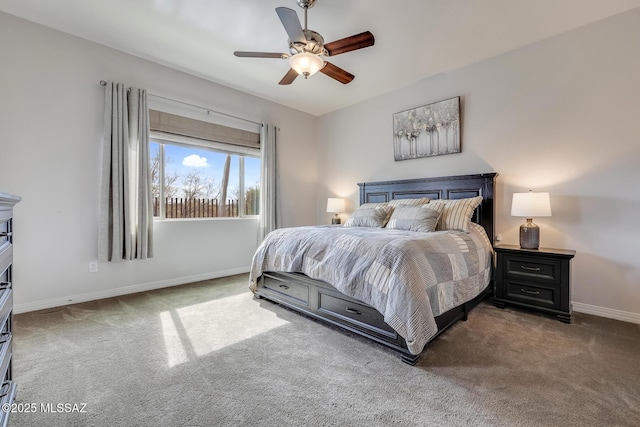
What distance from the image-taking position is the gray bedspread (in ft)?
5.84

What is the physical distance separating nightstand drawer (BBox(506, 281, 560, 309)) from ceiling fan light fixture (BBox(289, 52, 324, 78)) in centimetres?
281

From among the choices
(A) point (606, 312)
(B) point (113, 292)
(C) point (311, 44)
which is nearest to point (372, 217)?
(C) point (311, 44)

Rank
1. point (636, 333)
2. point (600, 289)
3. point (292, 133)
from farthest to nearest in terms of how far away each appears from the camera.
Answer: point (292, 133) → point (600, 289) → point (636, 333)

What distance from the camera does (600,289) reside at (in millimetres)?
2654

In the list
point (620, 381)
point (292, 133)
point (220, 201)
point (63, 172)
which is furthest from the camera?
point (292, 133)

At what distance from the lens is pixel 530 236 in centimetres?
274

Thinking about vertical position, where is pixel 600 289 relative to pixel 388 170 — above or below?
below

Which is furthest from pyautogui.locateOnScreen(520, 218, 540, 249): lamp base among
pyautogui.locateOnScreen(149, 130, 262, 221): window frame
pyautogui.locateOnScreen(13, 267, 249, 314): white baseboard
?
pyautogui.locateOnScreen(13, 267, 249, 314): white baseboard

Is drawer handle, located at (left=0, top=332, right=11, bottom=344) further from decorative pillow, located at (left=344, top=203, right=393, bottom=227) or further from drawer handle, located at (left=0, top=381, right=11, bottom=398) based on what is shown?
decorative pillow, located at (left=344, top=203, right=393, bottom=227)

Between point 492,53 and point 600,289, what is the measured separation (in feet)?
9.02

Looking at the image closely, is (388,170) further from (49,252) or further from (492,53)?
(49,252)

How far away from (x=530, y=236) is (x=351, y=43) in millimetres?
A: 2505

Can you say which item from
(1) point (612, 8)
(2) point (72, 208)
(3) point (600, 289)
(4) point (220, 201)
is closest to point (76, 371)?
(2) point (72, 208)

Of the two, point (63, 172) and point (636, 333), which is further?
point (63, 172)
